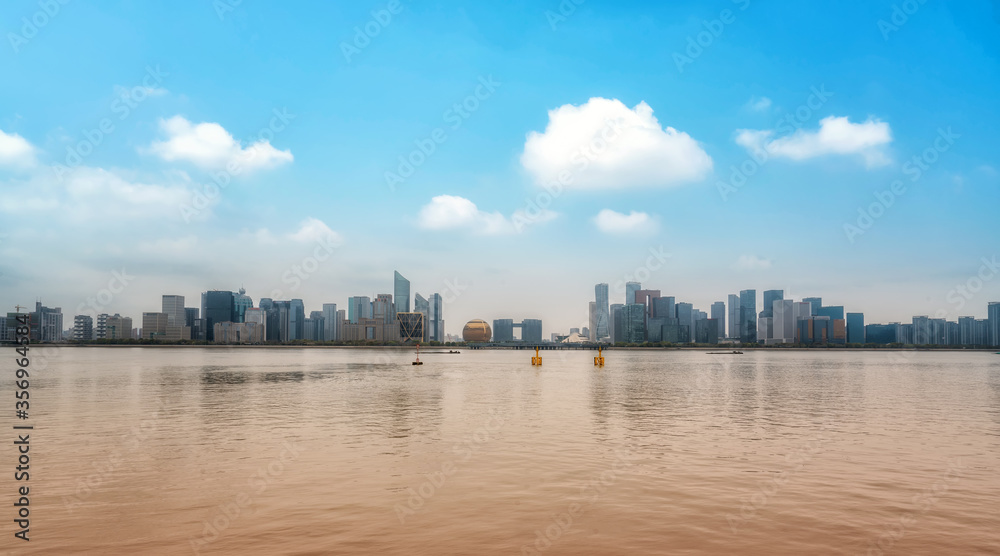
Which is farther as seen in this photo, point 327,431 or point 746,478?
point 327,431

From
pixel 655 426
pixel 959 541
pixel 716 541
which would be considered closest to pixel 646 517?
pixel 716 541

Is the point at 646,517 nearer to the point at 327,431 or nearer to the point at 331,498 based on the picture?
the point at 331,498

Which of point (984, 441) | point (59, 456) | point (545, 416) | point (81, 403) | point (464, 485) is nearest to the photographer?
point (464, 485)

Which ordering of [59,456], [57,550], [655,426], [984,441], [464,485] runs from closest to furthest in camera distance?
[57,550]
[464,485]
[59,456]
[984,441]
[655,426]

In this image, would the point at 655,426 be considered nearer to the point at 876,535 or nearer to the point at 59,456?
the point at 876,535

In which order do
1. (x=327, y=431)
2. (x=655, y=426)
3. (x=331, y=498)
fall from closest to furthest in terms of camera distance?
(x=331, y=498) → (x=327, y=431) → (x=655, y=426)

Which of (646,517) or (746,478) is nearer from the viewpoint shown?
(646,517)

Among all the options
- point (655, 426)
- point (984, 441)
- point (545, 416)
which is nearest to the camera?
point (984, 441)

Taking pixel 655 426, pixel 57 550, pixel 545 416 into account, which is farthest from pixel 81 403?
pixel 655 426

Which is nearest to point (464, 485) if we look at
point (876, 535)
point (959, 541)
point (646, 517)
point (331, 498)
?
point (331, 498)
